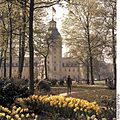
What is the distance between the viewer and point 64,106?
8.29m

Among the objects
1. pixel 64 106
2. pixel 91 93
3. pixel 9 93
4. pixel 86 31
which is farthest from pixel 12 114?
pixel 86 31

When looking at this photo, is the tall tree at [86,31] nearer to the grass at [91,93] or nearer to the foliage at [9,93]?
the grass at [91,93]

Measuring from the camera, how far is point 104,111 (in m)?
7.02

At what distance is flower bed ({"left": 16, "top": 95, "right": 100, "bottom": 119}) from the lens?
7438 mm

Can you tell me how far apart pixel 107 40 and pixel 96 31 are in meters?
2.34

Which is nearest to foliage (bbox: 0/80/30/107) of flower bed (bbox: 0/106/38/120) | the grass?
flower bed (bbox: 0/106/38/120)

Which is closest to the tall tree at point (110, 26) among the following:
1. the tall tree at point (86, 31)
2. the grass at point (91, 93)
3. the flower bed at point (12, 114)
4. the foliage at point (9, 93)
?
the tall tree at point (86, 31)

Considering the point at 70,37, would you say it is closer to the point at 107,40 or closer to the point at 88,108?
the point at 107,40

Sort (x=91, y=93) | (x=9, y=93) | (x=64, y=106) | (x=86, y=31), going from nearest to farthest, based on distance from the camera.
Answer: (x=64, y=106)
(x=9, y=93)
(x=91, y=93)
(x=86, y=31)

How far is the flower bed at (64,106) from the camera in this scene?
7438mm

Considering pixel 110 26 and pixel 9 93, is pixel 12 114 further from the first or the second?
pixel 110 26

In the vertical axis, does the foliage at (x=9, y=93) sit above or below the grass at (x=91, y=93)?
above

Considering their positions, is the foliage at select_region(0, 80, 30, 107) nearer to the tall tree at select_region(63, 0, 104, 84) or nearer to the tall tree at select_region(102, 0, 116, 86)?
the tall tree at select_region(102, 0, 116, 86)

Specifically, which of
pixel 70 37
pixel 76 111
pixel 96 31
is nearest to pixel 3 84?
pixel 76 111
